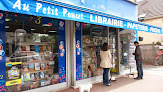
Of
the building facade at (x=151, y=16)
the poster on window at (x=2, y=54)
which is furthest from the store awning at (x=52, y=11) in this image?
the building facade at (x=151, y=16)

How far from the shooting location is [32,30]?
4375 mm

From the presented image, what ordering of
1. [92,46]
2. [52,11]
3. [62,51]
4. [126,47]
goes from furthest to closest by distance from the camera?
[126,47], [92,46], [62,51], [52,11]

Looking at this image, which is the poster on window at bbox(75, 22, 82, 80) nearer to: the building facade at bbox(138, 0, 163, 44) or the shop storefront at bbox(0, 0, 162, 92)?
the shop storefront at bbox(0, 0, 162, 92)

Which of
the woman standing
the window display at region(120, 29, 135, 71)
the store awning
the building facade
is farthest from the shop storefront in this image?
the building facade

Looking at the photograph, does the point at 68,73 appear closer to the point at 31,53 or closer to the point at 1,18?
the point at 31,53

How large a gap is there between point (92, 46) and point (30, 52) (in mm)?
2760

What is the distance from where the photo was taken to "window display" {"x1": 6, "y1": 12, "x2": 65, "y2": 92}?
3.91 metres

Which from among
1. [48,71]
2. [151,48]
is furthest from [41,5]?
[151,48]

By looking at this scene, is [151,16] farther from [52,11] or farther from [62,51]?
[52,11]

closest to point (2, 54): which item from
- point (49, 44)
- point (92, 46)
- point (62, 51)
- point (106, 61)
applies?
point (49, 44)

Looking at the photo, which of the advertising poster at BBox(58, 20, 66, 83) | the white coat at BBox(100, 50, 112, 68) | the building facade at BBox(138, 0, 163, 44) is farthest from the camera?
the building facade at BBox(138, 0, 163, 44)

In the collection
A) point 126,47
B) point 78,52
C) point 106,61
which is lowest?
point 106,61

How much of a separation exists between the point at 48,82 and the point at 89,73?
72.9 inches

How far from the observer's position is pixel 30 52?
175 inches
